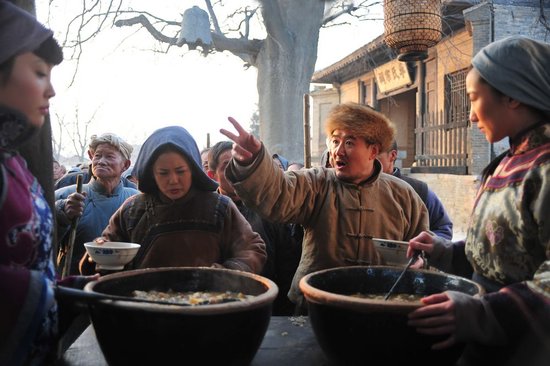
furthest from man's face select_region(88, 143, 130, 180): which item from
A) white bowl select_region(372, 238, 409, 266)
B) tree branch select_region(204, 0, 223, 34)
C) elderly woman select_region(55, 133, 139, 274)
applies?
tree branch select_region(204, 0, 223, 34)

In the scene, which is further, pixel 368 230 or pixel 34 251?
pixel 368 230

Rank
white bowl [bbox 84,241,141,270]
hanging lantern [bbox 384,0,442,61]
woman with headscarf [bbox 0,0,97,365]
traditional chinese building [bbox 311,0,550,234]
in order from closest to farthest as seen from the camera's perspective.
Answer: woman with headscarf [bbox 0,0,97,365]
white bowl [bbox 84,241,141,270]
hanging lantern [bbox 384,0,442,61]
traditional chinese building [bbox 311,0,550,234]

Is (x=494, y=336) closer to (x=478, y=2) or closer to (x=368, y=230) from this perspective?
Answer: (x=368, y=230)

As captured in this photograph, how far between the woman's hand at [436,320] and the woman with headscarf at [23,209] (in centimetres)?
100

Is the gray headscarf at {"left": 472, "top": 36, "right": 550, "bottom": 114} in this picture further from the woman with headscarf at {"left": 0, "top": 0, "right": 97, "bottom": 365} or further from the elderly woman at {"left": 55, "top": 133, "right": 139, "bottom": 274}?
the elderly woman at {"left": 55, "top": 133, "right": 139, "bottom": 274}

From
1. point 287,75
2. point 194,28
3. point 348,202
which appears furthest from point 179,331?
point 287,75

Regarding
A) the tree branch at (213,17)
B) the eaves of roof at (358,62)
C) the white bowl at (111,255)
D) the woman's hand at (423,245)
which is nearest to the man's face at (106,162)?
the white bowl at (111,255)

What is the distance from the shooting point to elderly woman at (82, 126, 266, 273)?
262 cm

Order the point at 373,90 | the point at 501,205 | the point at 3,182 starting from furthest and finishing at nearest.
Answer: the point at 373,90, the point at 501,205, the point at 3,182

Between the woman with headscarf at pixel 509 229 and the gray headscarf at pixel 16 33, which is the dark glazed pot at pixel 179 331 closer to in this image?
the woman with headscarf at pixel 509 229

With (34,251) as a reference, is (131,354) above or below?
below

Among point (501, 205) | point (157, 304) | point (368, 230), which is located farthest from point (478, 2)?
point (157, 304)

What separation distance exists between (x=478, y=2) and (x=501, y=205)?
960cm

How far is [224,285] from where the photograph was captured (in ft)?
6.29
